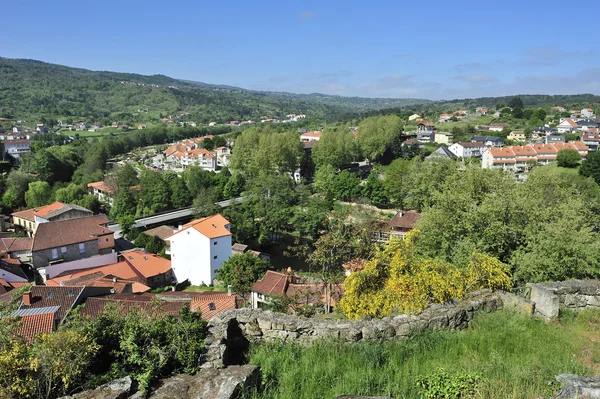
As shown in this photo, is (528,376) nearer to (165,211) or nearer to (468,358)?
(468,358)

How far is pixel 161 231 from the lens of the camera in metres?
38.8

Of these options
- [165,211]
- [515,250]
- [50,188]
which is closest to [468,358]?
[515,250]

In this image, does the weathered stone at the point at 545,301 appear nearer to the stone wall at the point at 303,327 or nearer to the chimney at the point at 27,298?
the stone wall at the point at 303,327

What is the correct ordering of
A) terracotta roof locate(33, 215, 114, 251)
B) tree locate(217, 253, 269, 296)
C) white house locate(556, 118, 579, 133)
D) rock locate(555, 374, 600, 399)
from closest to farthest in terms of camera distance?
1. rock locate(555, 374, 600, 399)
2. tree locate(217, 253, 269, 296)
3. terracotta roof locate(33, 215, 114, 251)
4. white house locate(556, 118, 579, 133)

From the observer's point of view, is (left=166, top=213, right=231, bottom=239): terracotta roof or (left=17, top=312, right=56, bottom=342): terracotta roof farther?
(left=166, top=213, right=231, bottom=239): terracotta roof

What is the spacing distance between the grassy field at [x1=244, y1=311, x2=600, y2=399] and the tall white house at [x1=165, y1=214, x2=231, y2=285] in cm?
2486

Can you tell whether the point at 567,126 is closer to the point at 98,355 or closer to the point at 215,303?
the point at 215,303

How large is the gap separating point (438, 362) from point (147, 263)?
28.9 metres

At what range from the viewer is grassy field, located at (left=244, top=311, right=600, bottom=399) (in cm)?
483

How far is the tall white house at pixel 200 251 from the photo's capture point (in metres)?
30.2

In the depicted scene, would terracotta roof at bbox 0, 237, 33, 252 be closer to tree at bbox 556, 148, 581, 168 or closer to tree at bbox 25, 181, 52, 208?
tree at bbox 25, 181, 52, 208

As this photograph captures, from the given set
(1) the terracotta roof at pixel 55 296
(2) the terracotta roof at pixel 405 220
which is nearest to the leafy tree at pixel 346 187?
(2) the terracotta roof at pixel 405 220

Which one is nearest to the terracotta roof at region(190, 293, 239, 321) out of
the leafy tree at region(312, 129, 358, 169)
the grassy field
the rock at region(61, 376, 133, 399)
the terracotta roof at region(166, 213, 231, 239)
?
the terracotta roof at region(166, 213, 231, 239)

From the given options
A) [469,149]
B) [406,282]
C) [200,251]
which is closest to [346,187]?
[200,251]
